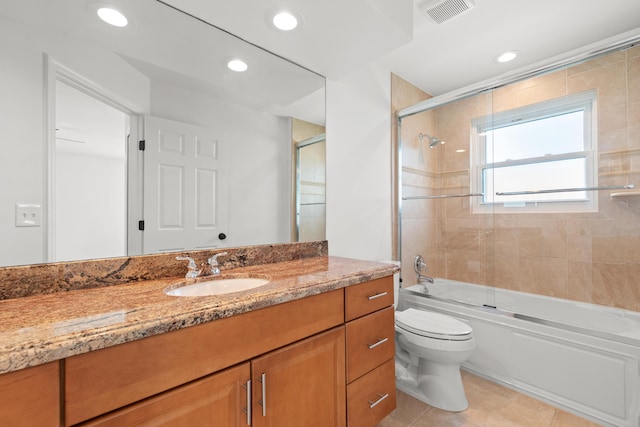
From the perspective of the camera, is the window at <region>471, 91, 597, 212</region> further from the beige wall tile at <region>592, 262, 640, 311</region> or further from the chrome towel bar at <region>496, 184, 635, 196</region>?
the beige wall tile at <region>592, 262, 640, 311</region>

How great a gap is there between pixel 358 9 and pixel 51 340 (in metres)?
1.57

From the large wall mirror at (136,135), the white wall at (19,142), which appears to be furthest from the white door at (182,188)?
the white wall at (19,142)

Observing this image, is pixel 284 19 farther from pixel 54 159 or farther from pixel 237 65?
pixel 54 159

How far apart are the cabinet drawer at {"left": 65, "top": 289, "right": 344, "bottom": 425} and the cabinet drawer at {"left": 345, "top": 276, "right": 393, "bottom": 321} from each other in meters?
0.25

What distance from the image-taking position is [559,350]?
1.71 meters

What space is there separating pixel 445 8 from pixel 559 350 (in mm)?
2143

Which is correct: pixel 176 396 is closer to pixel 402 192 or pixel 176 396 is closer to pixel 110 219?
pixel 110 219

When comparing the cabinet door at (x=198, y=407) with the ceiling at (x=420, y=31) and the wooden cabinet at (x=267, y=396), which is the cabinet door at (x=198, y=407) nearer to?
the wooden cabinet at (x=267, y=396)

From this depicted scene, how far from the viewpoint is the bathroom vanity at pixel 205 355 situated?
1.96ft

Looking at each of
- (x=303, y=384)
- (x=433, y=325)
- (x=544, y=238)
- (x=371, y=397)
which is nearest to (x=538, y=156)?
(x=544, y=238)

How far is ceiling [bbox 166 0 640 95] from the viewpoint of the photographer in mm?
1331

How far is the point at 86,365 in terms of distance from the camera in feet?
2.03

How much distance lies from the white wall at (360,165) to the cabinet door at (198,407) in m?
1.23

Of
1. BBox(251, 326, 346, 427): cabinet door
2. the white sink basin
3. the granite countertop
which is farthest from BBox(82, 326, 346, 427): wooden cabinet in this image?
the white sink basin
